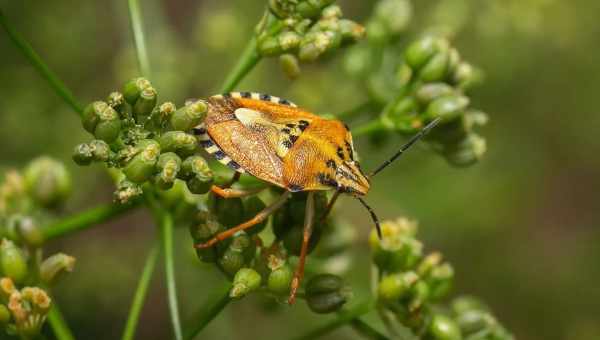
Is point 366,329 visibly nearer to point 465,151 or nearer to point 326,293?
point 326,293

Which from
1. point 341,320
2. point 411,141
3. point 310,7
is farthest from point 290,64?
point 341,320

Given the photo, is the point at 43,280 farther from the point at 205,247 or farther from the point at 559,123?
the point at 559,123

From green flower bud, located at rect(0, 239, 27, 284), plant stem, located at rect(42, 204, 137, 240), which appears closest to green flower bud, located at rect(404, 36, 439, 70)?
plant stem, located at rect(42, 204, 137, 240)

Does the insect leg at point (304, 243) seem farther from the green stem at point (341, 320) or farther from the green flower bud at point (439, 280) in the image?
the green flower bud at point (439, 280)

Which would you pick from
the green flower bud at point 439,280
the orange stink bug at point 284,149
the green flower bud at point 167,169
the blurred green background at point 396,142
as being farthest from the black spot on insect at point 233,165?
the blurred green background at point 396,142

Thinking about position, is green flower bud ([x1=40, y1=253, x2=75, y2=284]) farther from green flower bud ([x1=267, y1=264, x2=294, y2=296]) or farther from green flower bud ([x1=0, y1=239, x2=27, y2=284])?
green flower bud ([x1=267, y1=264, x2=294, y2=296])

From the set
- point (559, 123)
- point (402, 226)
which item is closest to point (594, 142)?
point (559, 123)

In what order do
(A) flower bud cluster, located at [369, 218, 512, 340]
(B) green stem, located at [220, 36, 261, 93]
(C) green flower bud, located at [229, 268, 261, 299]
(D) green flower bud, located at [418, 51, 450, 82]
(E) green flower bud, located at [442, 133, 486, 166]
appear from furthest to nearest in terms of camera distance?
(E) green flower bud, located at [442, 133, 486, 166]
(D) green flower bud, located at [418, 51, 450, 82]
(A) flower bud cluster, located at [369, 218, 512, 340]
(B) green stem, located at [220, 36, 261, 93]
(C) green flower bud, located at [229, 268, 261, 299]
